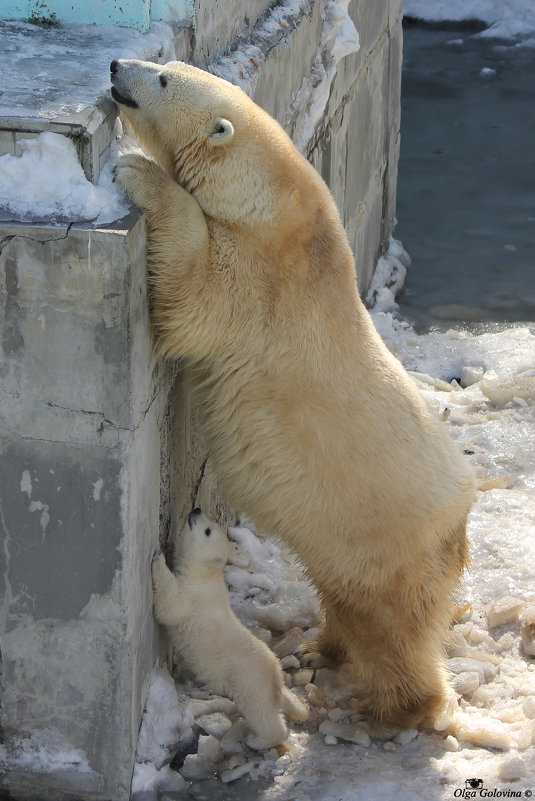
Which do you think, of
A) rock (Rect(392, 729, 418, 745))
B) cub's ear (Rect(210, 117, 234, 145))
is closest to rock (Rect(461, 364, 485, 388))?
rock (Rect(392, 729, 418, 745))

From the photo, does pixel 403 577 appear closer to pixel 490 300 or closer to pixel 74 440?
pixel 74 440

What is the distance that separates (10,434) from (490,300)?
5.73 m

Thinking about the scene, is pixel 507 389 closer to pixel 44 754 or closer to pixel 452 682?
pixel 452 682

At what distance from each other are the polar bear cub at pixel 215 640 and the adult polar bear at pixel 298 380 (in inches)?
10.0

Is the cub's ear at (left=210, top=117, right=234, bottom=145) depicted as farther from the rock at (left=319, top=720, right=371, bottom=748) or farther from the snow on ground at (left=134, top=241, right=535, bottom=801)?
the rock at (left=319, top=720, right=371, bottom=748)

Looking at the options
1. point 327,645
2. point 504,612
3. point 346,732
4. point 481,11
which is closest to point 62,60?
point 327,645

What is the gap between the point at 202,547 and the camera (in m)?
3.37

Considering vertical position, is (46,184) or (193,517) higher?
(46,184)

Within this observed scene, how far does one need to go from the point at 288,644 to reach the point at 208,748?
80 centimetres

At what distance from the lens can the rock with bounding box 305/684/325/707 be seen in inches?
147

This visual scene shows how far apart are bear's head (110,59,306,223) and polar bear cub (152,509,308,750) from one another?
3.33 feet

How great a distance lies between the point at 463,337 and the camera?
7.29m

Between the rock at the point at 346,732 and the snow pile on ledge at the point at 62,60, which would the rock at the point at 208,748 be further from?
the snow pile on ledge at the point at 62,60

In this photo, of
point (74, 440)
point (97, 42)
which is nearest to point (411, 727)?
point (74, 440)
